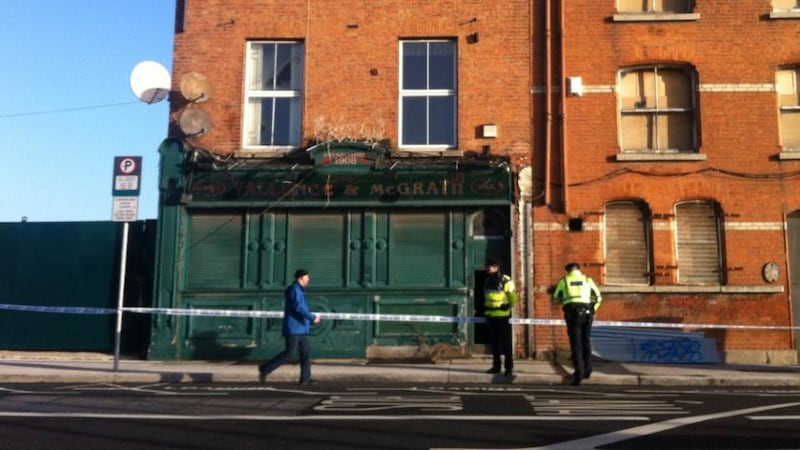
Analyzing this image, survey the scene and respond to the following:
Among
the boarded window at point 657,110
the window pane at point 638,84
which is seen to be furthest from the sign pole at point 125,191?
the window pane at point 638,84

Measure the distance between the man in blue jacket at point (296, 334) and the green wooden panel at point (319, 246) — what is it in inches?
125

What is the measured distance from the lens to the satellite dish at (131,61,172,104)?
47.5 feet

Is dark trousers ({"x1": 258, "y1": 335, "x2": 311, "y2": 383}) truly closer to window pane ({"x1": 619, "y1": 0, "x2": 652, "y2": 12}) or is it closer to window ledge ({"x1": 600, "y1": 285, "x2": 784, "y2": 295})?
window ledge ({"x1": 600, "y1": 285, "x2": 784, "y2": 295})

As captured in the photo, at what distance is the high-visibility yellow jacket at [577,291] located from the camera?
10.9 meters

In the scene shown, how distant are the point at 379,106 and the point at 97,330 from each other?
6.78 meters

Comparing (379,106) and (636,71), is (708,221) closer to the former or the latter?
(636,71)

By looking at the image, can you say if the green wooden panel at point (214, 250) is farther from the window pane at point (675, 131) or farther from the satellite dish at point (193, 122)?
the window pane at point (675, 131)

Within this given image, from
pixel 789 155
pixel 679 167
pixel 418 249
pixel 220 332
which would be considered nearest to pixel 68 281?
pixel 220 332

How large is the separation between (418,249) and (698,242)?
203 inches

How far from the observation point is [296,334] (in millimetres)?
10664

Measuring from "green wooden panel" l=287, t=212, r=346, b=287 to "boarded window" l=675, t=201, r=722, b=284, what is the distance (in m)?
6.24

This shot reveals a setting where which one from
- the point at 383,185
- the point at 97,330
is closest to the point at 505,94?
the point at 383,185

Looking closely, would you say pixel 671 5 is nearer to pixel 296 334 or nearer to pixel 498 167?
pixel 498 167

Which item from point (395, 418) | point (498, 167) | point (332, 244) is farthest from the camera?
point (332, 244)
